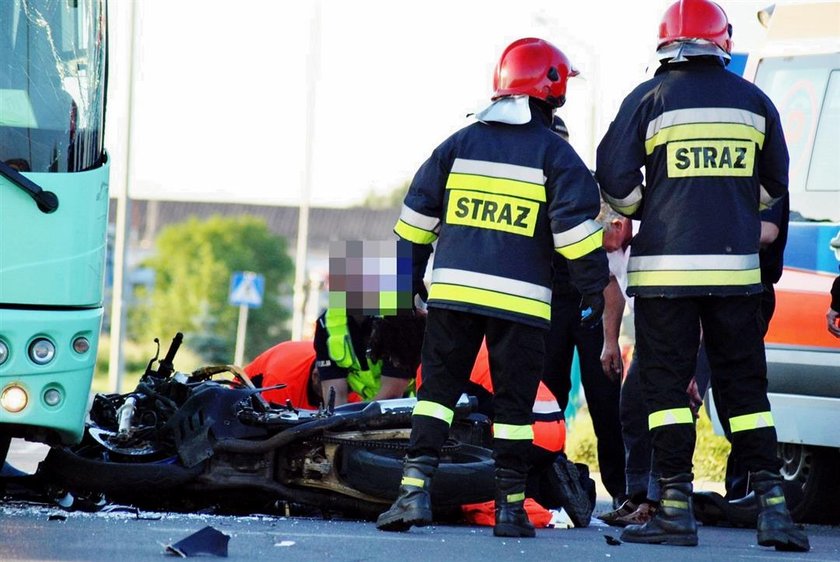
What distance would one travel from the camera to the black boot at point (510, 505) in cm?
632

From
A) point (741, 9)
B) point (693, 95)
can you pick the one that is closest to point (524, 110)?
point (693, 95)

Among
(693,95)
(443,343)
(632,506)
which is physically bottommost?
(632,506)

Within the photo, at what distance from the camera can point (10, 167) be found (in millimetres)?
6254

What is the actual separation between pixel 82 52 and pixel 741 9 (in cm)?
414

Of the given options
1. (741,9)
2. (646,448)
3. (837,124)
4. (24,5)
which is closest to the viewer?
(24,5)

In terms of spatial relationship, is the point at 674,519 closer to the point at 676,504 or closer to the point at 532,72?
the point at 676,504

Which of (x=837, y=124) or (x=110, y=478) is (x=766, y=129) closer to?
(x=837, y=124)

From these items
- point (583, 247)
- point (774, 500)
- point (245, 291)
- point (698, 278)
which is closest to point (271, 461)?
point (583, 247)

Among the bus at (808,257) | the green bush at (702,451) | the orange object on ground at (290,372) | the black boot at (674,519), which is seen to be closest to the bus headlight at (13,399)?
the orange object on ground at (290,372)

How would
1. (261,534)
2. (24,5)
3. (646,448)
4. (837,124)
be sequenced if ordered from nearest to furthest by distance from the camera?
(261,534) < (24,5) < (646,448) < (837,124)

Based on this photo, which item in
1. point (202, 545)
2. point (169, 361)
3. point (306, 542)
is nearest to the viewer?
point (202, 545)

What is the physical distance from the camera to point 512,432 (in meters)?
6.33

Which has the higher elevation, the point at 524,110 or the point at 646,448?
the point at 524,110

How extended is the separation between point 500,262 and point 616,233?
1.67 m
